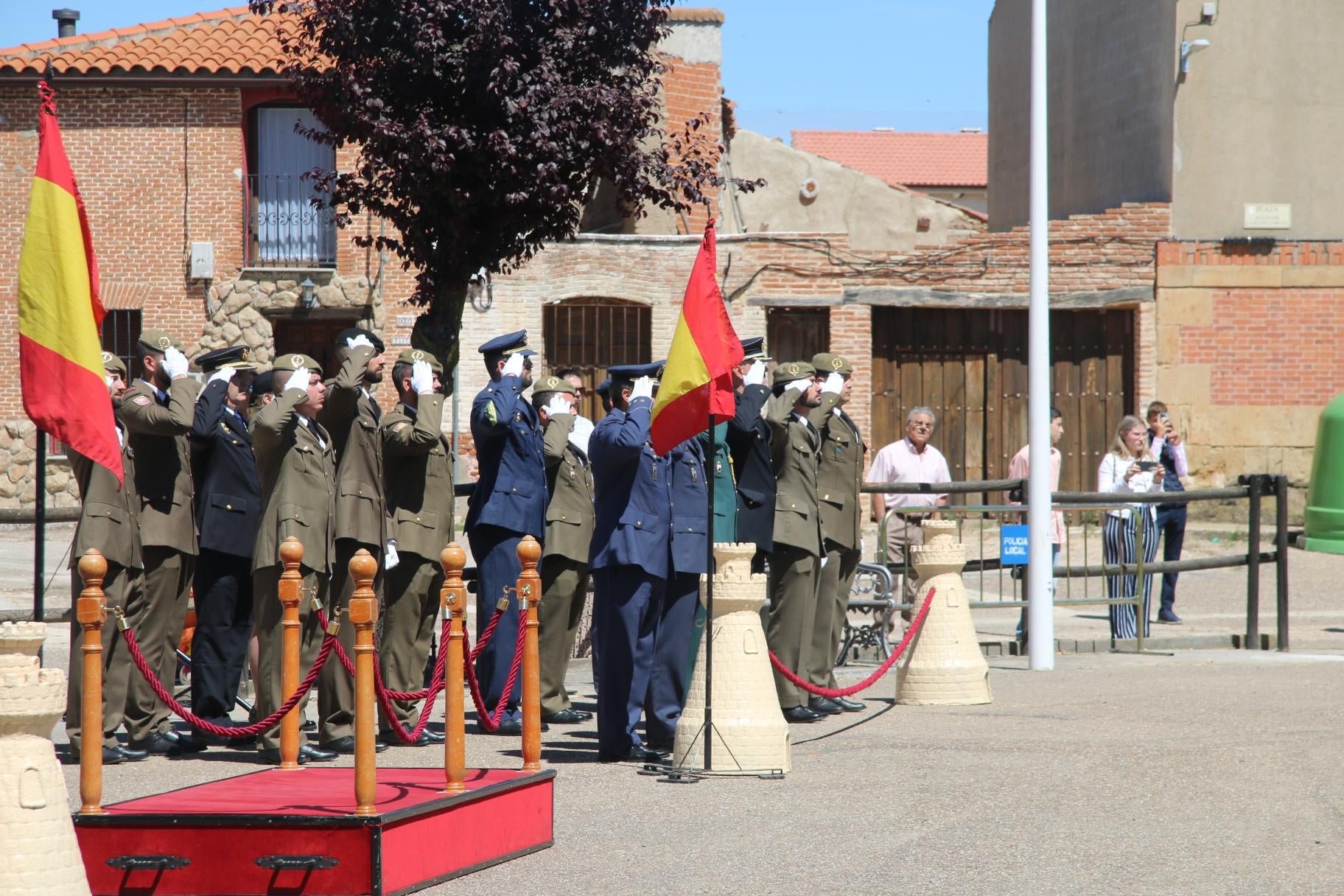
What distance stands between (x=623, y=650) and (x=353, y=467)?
164 cm

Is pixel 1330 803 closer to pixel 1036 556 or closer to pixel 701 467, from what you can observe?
pixel 701 467

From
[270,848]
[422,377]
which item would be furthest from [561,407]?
[270,848]

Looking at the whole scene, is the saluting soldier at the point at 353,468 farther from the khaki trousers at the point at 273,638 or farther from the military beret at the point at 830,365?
the military beret at the point at 830,365

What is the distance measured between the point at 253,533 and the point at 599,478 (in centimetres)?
Answer: 184

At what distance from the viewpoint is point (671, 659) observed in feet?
25.8

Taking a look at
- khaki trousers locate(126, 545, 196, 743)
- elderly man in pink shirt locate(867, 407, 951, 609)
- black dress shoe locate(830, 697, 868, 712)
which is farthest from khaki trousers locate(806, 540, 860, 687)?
khaki trousers locate(126, 545, 196, 743)

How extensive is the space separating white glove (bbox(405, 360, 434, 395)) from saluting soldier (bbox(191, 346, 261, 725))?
2.90 ft

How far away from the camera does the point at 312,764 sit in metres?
7.40

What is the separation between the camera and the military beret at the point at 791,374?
9.34 meters

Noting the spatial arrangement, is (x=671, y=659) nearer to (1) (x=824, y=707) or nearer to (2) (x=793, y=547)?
(2) (x=793, y=547)

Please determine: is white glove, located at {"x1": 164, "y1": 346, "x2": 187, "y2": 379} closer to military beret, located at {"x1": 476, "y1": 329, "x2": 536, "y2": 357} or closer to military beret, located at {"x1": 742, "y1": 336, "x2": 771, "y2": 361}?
military beret, located at {"x1": 476, "y1": 329, "x2": 536, "y2": 357}

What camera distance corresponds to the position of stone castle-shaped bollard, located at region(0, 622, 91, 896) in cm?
435

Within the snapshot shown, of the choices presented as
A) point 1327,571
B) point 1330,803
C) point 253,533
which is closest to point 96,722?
point 253,533

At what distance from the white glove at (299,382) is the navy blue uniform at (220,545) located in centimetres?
60
